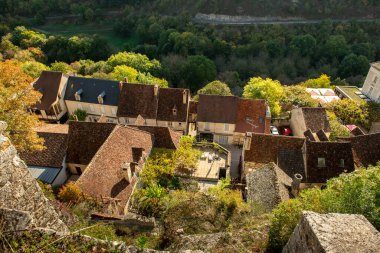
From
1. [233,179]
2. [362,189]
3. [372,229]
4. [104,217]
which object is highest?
[372,229]

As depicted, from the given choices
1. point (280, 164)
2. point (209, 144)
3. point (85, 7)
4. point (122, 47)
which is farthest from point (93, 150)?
point (85, 7)

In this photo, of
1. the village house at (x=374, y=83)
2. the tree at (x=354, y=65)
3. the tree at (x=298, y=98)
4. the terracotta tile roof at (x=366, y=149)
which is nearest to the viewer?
the terracotta tile roof at (x=366, y=149)

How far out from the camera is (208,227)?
59.5ft

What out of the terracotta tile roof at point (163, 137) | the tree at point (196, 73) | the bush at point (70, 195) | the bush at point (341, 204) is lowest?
the tree at point (196, 73)

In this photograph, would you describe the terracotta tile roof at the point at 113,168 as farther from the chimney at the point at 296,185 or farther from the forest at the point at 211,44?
the forest at the point at 211,44

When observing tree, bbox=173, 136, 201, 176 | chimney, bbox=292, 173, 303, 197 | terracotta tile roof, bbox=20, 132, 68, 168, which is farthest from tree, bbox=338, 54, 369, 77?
terracotta tile roof, bbox=20, 132, 68, 168

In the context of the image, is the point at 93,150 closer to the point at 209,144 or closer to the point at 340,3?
the point at 209,144

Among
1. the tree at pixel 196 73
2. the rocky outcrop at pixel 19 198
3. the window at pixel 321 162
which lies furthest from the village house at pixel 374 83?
the rocky outcrop at pixel 19 198

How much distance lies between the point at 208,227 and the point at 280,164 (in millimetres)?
12852

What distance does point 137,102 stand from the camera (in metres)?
38.2

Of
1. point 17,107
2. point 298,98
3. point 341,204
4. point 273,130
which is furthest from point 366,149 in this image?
point 17,107

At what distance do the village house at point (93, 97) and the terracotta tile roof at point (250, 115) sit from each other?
625 inches

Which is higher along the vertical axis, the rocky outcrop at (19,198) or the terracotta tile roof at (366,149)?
the rocky outcrop at (19,198)

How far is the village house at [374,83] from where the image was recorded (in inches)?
1876
